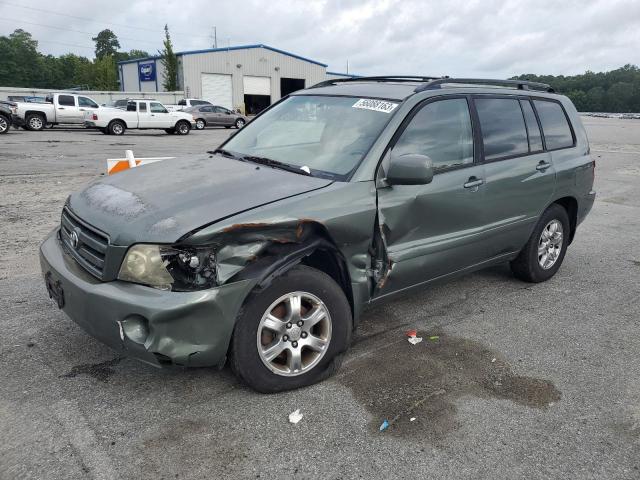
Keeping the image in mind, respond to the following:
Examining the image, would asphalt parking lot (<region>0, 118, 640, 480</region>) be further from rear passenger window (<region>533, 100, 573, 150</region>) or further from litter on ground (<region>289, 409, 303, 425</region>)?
rear passenger window (<region>533, 100, 573, 150</region>)

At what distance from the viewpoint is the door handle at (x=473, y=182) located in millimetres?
3900

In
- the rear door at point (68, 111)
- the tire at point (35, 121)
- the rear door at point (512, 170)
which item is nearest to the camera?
the rear door at point (512, 170)

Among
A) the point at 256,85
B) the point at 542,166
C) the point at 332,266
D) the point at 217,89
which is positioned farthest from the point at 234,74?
the point at 332,266

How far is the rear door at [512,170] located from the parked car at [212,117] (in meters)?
27.8

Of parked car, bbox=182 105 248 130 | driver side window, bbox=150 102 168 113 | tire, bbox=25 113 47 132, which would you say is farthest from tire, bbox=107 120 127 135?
parked car, bbox=182 105 248 130

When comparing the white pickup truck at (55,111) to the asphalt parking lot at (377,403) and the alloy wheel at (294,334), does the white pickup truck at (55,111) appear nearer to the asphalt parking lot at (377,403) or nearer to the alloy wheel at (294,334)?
the asphalt parking lot at (377,403)

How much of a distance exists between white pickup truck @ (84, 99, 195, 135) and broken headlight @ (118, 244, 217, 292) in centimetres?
2355

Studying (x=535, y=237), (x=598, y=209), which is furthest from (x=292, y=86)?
(x=535, y=237)

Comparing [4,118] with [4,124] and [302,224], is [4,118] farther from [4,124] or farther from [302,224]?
[302,224]

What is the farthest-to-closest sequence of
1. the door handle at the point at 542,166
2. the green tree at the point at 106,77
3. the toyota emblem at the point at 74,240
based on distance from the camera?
the green tree at the point at 106,77
the door handle at the point at 542,166
the toyota emblem at the point at 74,240

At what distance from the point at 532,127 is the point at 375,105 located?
1.80 m

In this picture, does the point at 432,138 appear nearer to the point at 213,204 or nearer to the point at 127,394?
the point at 213,204

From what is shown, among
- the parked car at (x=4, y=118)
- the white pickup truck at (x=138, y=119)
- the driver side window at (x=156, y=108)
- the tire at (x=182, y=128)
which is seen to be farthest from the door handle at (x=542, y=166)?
the tire at (x=182, y=128)

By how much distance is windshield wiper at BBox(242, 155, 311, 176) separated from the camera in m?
3.42
